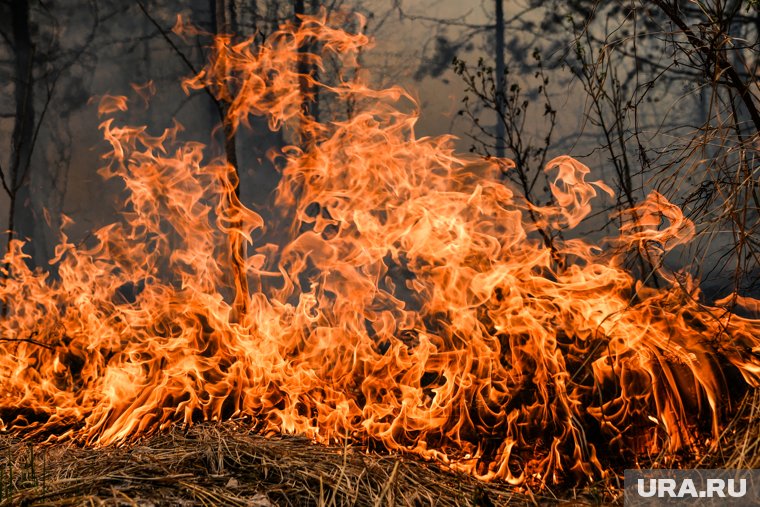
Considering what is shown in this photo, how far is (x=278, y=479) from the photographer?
6.59ft

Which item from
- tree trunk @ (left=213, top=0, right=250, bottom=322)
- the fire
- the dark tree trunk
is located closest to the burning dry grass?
the fire

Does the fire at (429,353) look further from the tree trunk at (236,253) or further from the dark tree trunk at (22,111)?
the dark tree trunk at (22,111)

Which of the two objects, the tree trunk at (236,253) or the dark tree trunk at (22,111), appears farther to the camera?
the dark tree trunk at (22,111)

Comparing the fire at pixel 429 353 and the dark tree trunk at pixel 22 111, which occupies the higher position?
the dark tree trunk at pixel 22 111

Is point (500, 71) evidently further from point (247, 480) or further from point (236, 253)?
point (247, 480)

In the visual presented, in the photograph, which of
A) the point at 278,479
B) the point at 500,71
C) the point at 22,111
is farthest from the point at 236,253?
the point at 500,71

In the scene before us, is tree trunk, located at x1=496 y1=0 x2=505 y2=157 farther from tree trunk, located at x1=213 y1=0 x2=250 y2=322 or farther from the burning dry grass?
the burning dry grass

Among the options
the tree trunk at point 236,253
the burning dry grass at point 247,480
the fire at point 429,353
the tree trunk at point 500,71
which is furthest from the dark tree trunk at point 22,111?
the tree trunk at point 500,71

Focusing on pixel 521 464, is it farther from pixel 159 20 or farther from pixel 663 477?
pixel 159 20

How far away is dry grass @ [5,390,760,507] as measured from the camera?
177cm

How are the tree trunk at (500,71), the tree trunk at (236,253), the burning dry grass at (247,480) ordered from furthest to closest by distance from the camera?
the tree trunk at (500,71) → the tree trunk at (236,253) → the burning dry grass at (247,480)

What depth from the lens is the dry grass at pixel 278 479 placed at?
69.8 inches

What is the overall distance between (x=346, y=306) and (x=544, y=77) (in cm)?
362

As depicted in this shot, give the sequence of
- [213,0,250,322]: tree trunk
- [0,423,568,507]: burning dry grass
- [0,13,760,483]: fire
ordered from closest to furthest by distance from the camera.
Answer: [0,423,568,507]: burning dry grass
[0,13,760,483]: fire
[213,0,250,322]: tree trunk
